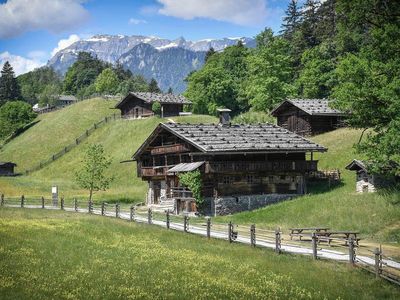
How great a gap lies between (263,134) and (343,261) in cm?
2713

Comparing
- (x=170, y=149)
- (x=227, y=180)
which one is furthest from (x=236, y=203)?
(x=170, y=149)

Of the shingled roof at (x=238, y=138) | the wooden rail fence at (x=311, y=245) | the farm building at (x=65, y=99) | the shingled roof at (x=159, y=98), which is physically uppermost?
the farm building at (x=65, y=99)

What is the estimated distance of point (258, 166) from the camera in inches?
1775

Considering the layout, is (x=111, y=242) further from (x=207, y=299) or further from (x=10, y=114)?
(x=10, y=114)

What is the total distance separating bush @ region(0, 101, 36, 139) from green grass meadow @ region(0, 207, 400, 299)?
92.1 meters

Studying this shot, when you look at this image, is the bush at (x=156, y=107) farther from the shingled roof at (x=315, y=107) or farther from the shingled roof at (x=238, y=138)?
the shingled roof at (x=238, y=138)

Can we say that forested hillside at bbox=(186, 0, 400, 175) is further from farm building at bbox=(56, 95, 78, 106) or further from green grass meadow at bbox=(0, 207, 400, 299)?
farm building at bbox=(56, 95, 78, 106)

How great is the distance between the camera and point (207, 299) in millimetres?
16125

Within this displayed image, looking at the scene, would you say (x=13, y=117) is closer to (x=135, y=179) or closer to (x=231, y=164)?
(x=135, y=179)

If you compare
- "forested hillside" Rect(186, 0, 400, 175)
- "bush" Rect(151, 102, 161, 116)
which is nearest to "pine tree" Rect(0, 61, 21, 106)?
"forested hillside" Rect(186, 0, 400, 175)

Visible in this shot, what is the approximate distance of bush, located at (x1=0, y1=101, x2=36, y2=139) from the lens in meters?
114

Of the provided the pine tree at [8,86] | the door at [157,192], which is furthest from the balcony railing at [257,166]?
the pine tree at [8,86]

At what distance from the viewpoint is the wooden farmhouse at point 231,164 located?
143 ft

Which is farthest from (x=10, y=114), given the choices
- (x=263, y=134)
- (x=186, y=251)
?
(x=186, y=251)
